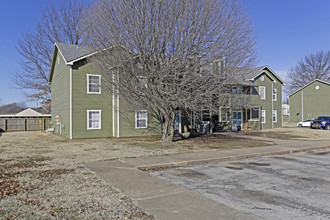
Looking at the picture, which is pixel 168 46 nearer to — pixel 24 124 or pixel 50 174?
pixel 50 174

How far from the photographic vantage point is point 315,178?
771cm

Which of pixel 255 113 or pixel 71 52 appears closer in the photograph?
pixel 71 52

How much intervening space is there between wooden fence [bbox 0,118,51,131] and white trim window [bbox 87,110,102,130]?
43.8ft

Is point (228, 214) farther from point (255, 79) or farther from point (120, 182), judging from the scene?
point (255, 79)

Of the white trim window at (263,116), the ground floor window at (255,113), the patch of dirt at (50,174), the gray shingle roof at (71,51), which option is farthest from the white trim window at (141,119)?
the white trim window at (263,116)

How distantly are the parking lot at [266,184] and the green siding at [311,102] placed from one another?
3157 centimetres

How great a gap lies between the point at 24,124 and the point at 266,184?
93.1 ft

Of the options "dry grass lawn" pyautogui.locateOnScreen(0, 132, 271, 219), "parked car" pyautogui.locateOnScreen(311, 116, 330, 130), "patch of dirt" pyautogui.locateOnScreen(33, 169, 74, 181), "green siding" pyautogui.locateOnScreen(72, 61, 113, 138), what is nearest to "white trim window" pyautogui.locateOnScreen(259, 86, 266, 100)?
"parked car" pyautogui.locateOnScreen(311, 116, 330, 130)

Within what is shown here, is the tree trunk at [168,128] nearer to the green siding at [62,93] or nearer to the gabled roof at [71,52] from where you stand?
the gabled roof at [71,52]

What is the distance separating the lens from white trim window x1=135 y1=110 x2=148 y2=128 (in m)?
20.3

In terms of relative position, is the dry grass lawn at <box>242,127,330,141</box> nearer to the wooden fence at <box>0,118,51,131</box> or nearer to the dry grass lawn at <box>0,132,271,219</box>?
the dry grass lawn at <box>0,132,271,219</box>

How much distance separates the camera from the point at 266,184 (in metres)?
6.98

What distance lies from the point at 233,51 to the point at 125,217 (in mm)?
11332

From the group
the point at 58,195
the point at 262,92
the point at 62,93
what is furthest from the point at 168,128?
the point at 262,92
